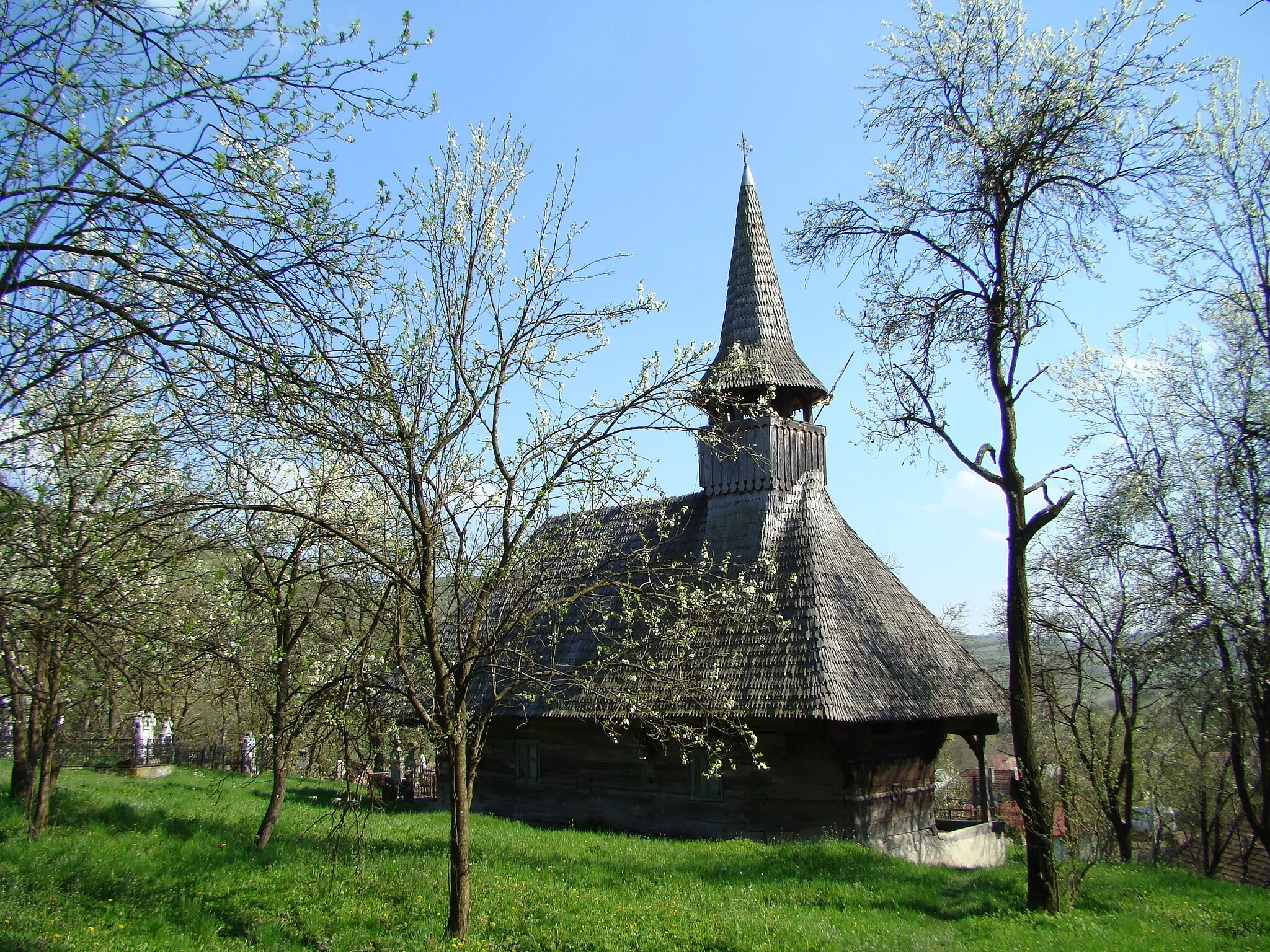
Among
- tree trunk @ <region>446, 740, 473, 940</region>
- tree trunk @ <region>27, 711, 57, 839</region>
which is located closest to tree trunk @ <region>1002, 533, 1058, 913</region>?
tree trunk @ <region>446, 740, 473, 940</region>

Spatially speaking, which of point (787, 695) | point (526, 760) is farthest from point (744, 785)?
point (526, 760)

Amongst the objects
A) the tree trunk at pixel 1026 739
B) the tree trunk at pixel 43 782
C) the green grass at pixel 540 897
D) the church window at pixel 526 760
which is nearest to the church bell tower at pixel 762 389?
the tree trunk at pixel 1026 739

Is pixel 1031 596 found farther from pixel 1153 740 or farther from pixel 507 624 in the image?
pixel 507 624

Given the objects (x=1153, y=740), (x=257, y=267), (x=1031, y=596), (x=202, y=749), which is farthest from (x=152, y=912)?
(x=1153, y=740)

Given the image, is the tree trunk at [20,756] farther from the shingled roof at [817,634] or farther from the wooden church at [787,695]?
the shingled roof at [817,634]

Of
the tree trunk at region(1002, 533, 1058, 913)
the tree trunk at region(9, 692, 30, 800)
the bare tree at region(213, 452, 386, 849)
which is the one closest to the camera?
the bare tree at region(213, 452, 386, 849)

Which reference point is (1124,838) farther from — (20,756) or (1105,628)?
(20,756)

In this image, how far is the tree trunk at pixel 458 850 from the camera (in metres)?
6.82

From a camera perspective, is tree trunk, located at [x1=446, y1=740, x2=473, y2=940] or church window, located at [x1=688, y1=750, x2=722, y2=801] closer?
tree trunk, located at [x1=446, y1=740, x2=473, y2=940]

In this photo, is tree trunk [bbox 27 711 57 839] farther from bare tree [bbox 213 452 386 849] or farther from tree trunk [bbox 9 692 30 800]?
bare tree [bbox 213 452 386 849]

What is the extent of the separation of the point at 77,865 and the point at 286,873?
75.8 inches

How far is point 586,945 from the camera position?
709cm

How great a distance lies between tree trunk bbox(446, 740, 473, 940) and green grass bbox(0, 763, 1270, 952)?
0.17 meters

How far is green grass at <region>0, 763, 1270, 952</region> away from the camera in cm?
713
